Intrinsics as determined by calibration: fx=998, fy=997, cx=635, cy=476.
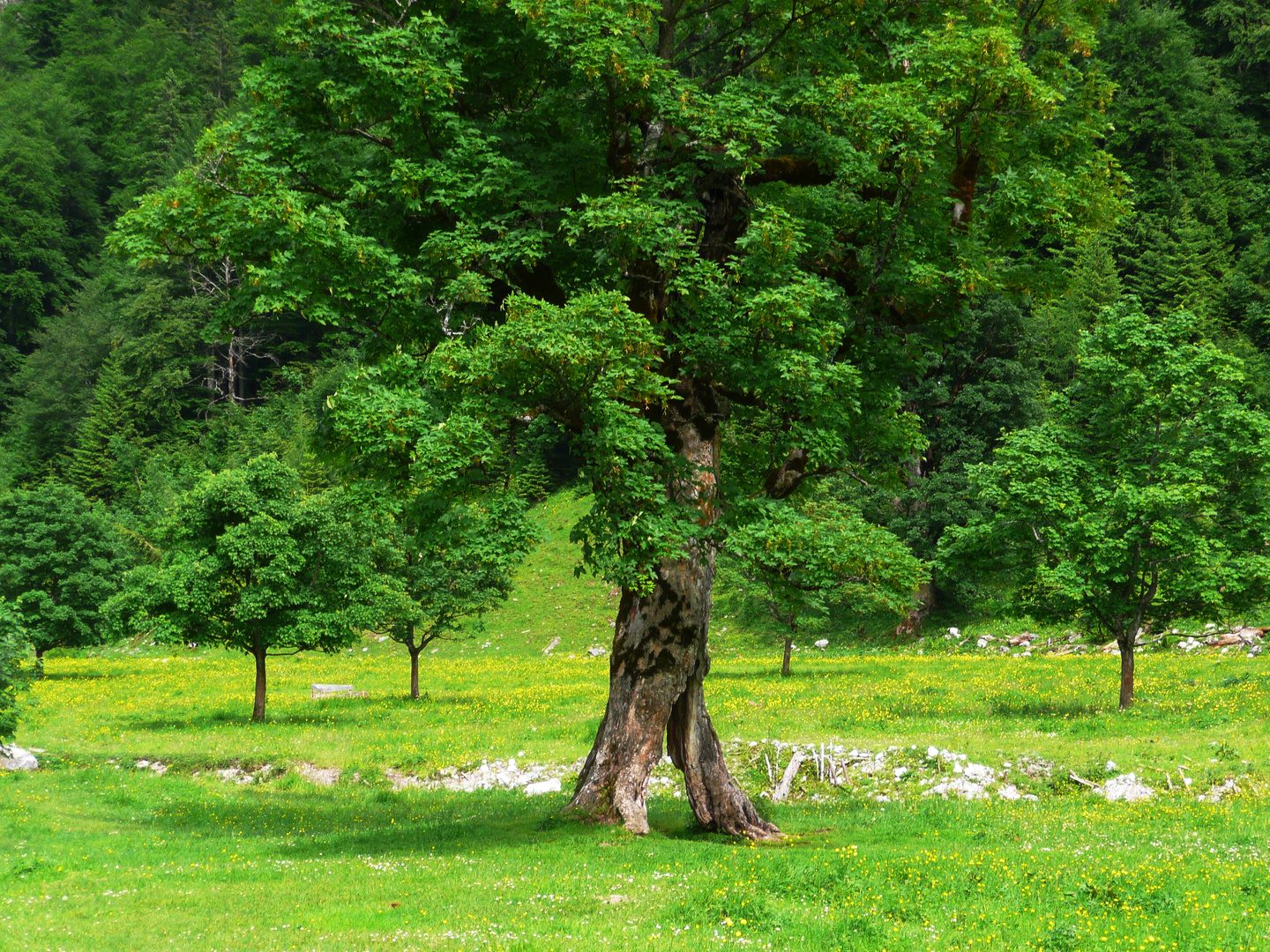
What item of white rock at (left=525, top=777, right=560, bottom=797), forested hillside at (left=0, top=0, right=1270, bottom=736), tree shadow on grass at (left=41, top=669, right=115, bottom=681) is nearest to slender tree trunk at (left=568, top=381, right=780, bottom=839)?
forested hillside at (left=0, top=0, right=1270, bottom=736)

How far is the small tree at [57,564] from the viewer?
51.3 metres

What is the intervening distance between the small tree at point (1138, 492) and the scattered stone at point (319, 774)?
1803 cm

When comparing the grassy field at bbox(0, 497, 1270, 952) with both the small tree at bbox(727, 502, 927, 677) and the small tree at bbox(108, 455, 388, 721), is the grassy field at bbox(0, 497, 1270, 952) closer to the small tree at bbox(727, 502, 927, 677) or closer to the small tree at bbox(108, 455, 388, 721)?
the small tree at bbox(108, 455, 388, 721)

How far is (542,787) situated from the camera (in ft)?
76.1

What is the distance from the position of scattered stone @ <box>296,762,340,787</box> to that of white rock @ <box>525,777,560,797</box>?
5080 millimetres

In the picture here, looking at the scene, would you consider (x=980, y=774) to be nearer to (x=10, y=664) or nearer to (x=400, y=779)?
(x=400, y=779)

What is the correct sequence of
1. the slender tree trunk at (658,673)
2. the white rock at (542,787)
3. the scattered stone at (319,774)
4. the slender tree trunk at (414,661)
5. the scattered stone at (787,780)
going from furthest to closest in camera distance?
the slender tree trunk at (414,661) → the scattered stone at (319,774) → the white rock at (542,787) → the scattered stone at (787,780) → the slender tree trunk at (658,673)

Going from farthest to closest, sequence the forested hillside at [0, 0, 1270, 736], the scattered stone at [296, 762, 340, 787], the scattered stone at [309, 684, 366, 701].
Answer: the scattered stone at [309, 684, 366, 701] < the scattered stone at [296, 762, 340, 787] < the forested hillside at [0, 0, 1270, 736]

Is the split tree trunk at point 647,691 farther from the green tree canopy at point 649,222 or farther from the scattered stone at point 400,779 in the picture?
the scattered stone at point 400,779

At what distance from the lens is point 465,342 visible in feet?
51.4

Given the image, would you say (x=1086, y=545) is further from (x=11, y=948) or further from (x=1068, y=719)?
(x=11, y=948)

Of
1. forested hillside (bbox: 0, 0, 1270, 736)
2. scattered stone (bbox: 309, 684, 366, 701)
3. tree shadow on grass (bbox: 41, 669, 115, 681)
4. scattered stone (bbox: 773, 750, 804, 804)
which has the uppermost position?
forested hillside (bbox: 0, 0, 1270, 736)

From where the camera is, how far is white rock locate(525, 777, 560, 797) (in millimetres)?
22897

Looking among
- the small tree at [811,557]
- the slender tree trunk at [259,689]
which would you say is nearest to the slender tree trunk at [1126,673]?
the small tree at [811,557]
